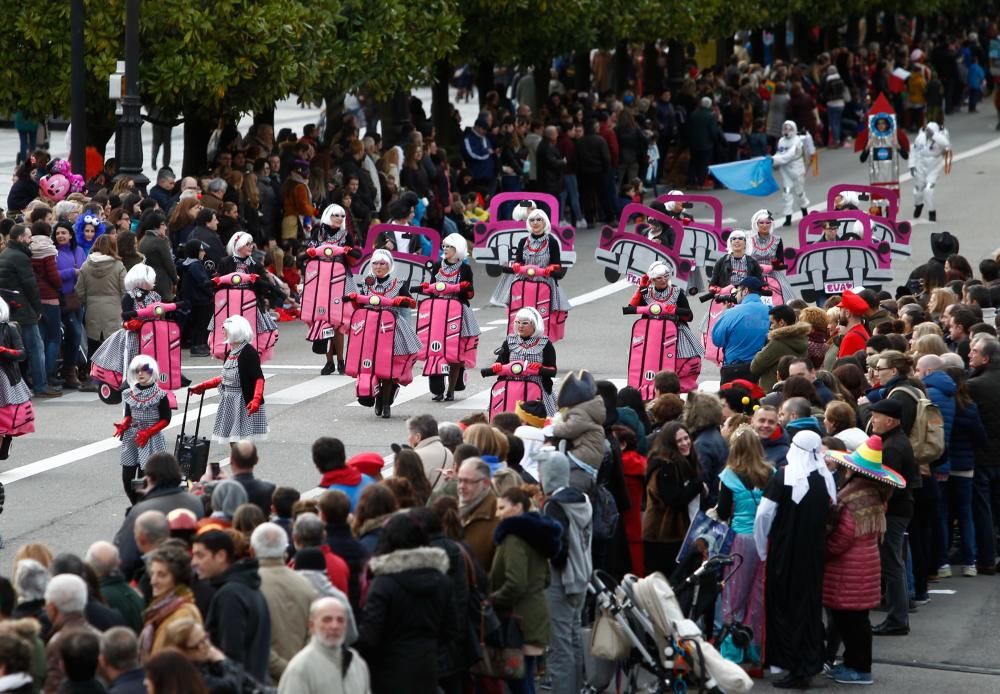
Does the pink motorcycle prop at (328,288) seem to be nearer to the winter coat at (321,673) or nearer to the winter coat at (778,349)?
the winter coat at (778,349)

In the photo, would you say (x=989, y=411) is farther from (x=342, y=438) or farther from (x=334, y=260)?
(x=334, y=260)

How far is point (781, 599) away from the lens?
11602 mm

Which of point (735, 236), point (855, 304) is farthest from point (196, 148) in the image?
point (855, 304)

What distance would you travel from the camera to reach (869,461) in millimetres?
11766

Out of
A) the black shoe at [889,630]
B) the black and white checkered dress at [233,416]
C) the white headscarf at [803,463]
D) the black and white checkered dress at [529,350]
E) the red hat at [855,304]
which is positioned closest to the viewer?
the white headscarf at [803,463]

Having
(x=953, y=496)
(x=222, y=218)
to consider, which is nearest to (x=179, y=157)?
(x=222, y=218)

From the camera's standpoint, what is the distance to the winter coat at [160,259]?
64.7 feet

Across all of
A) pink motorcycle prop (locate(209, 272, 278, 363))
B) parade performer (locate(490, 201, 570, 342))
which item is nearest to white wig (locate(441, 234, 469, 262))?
parade performer (locate(490, 201, 570, 342))

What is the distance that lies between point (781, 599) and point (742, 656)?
0.50 m

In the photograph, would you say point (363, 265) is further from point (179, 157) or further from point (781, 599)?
point (179, 157)

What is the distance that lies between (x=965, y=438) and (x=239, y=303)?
7.36m

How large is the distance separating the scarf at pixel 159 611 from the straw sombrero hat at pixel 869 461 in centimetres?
444

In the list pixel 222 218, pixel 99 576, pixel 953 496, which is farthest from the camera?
pixel 222 218

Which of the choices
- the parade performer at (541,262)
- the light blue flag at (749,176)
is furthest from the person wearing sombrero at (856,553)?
the light blue flag at (749,176)
